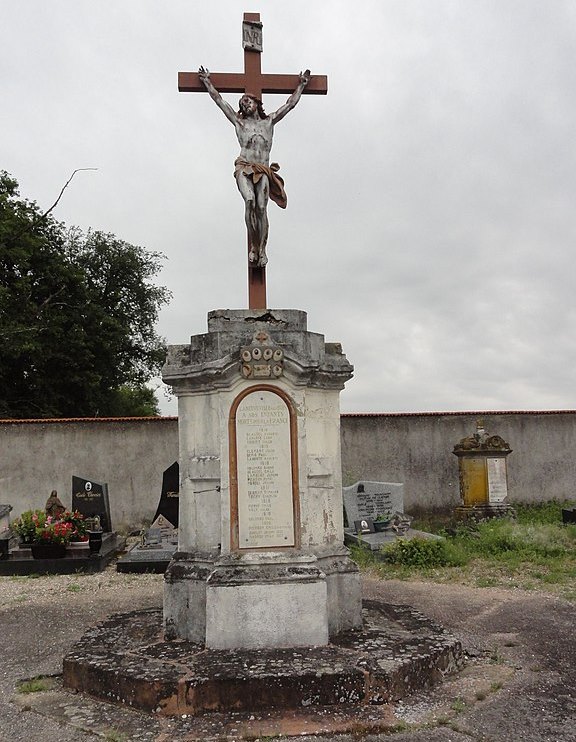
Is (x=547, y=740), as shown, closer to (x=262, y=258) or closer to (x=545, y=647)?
(x=545, y=647)

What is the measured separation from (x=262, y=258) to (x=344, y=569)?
8.71 ft

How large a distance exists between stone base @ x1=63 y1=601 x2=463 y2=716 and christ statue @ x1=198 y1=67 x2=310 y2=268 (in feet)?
10.2

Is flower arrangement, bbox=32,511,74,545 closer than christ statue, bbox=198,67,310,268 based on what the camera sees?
No

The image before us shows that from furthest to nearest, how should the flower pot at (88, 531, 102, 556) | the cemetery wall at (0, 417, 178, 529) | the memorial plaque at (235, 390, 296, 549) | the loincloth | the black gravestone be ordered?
1. the cemetery wall at (0, 417, 178, 529)
2. the black gravestone
3. the flower pot at (88, 531, 102, 556)
4. the loincloth
5. the memorial plaque at (235, 390, 296, 549)

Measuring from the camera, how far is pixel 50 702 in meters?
4.45

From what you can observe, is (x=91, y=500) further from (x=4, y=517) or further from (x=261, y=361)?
(x=261, y=361)

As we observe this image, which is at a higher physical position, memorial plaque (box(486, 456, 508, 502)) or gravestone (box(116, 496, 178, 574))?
memorial plaque (box(486, 456, 508, 502))

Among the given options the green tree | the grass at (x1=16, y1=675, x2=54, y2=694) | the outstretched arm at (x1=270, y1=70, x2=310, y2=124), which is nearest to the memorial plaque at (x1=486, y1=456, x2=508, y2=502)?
the outstretched arm at (x1=270, y1=70, x2=310, y2=124)

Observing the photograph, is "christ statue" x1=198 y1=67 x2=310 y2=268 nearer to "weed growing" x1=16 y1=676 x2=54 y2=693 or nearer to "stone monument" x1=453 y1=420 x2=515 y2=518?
"weed growing" x1=16 y1=676 x2=54 y2=693

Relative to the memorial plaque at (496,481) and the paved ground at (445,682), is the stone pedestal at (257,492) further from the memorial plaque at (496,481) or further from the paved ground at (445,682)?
the memorial plaque at (496,481)

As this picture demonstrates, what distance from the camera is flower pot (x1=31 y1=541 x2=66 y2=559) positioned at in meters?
10.7

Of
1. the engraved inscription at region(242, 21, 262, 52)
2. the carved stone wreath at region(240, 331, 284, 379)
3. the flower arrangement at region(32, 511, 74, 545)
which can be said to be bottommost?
the flower arrangement at region(32, 511, 74, 545)

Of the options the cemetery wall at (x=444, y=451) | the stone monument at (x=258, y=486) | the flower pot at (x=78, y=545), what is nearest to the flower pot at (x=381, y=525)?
the cemetery wall at (x=444, y=451)

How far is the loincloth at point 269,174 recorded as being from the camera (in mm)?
5629
